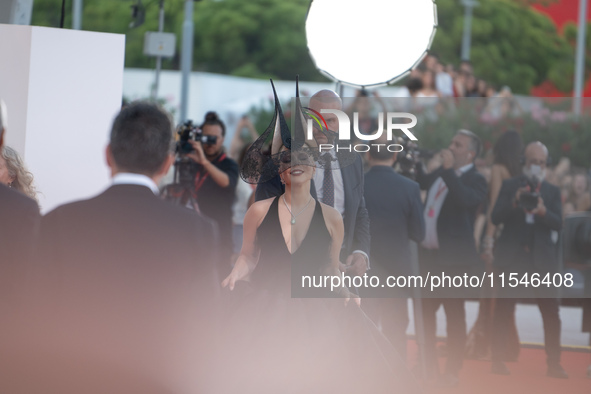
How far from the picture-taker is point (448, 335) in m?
4.82

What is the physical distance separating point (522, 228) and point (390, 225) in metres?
0.71

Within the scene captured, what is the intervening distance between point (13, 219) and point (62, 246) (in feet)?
0.81

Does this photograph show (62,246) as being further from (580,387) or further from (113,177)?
(580,387)

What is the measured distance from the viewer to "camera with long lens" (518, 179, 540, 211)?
160 inches

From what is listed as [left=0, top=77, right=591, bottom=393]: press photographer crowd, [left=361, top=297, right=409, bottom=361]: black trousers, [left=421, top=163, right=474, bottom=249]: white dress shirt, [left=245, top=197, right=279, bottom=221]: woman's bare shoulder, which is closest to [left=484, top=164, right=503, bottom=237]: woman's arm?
[left=0, top=77, right=591, bottom=393]: press photographer crowd

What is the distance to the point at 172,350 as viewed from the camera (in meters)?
2.52

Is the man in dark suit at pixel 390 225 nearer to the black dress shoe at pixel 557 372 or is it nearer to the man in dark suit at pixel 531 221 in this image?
the man in dark suit at pixel 531 221

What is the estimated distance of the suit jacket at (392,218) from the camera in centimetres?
375

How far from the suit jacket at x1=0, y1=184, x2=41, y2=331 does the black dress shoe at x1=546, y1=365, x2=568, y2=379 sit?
11.2 feet

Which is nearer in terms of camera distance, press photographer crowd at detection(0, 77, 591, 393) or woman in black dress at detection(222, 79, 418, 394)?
press photographer crowd at detection(0, 77, 591, 393)

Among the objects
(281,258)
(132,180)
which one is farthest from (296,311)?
(132,180)

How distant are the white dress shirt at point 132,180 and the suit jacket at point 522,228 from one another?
6.52 ft

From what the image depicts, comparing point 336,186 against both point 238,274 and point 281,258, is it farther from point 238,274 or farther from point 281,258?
point 238,274

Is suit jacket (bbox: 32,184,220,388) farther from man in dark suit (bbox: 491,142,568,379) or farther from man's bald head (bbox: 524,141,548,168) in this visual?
man's bald head (bbox: 524,141,548,168)
